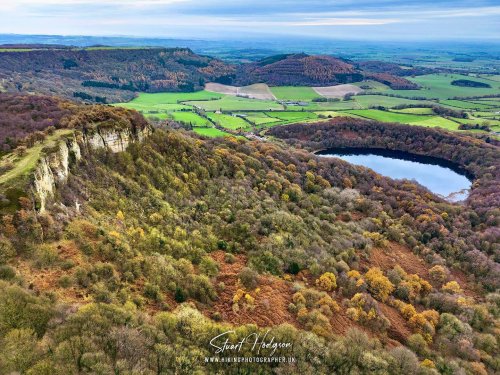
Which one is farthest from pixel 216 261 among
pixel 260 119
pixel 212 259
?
pixel 260 119

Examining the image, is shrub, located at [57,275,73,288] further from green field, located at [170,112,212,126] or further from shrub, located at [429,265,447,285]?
green field, located at [170,112,212,126]

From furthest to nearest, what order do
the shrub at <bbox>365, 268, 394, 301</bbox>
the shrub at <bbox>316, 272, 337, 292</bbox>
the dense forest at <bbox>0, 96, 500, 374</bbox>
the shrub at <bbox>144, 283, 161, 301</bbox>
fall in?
1. the shrub at <bbox>365, 268, 394, 301</bbox>
2. the shrub at <bbox>316, 272, 337, 292</bbox>
3. the shrub at <bbox>144, 283, 161, 301</bbox>
4. the dense forest at <bbox>0, 96, 500, 374</bbox>

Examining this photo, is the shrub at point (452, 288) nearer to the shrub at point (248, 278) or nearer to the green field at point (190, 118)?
the shrub at point (248, 278)

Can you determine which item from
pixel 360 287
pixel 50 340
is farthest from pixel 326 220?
pixel 50 340

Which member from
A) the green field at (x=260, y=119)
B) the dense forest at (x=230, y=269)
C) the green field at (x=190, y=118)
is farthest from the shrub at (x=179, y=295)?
the green field at (x=260, y=119)

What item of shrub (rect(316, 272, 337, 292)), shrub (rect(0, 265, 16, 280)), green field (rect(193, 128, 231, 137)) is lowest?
shrub (rect(316, 272, 337, 292))

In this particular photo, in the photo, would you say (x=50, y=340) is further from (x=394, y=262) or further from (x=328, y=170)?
(x=328, y=170)

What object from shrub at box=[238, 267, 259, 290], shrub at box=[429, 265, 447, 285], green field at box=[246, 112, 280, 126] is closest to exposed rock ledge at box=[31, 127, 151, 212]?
shrub at box=[238, 267, 259, 290]
